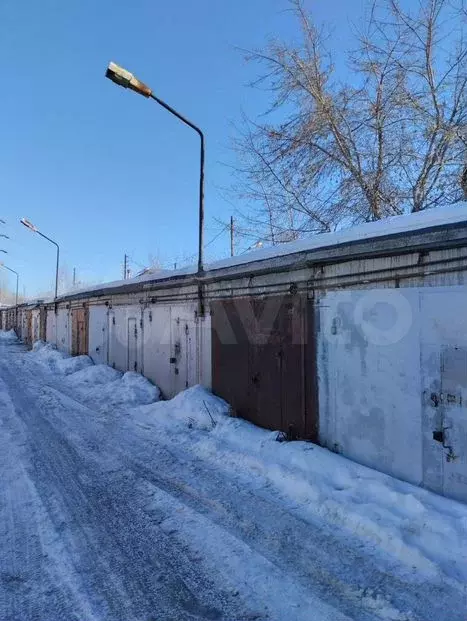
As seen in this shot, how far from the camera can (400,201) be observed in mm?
11773

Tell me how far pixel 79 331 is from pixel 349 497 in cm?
1658

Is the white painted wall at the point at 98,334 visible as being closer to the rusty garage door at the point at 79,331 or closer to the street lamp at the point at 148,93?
the rusty garage door at the point at 79,331

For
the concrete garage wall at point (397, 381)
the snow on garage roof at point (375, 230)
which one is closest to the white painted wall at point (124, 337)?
the snow on garage roof at point (375, 230)

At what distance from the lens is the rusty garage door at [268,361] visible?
20.4 ft

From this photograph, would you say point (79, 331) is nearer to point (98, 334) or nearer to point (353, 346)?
point (98, 334)

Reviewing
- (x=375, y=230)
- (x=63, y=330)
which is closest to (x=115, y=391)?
(x=375, y=230)

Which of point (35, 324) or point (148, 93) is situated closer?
point (148, 93)

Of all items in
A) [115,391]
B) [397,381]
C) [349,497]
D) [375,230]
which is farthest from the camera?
[115,391]

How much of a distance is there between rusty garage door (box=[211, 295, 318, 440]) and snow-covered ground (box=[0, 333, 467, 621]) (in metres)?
0.58

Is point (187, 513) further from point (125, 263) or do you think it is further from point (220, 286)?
point (125, 263)

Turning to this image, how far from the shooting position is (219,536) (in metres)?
3.72

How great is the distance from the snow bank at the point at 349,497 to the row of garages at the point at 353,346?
0.38 meters

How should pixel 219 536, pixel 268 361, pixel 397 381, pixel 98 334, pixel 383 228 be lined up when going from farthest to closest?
pixel 98 334 < pixel 268 361 < pixel 383 228 < pixel 397 381 < pixel 219 536

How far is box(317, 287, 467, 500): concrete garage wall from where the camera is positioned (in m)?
4.19
